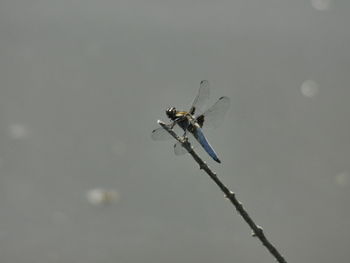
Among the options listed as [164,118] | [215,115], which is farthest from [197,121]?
[164,118]

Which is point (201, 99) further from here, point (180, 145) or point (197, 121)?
point (180, 145)

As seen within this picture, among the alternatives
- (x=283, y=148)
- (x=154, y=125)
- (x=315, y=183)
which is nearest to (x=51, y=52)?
(x=154, y=125)

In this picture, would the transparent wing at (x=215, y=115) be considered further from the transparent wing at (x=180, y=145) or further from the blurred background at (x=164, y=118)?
the blurred background at (x=164, y=118)

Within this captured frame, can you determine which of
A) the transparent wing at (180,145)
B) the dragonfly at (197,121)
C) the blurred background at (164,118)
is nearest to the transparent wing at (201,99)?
the dragonfly at (197,121)

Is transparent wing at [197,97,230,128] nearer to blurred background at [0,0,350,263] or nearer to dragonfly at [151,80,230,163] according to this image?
dragonfly at [151,80,230,163]

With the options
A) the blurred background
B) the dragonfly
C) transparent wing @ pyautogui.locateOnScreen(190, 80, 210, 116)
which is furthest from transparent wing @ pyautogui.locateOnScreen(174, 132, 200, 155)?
the blurred background

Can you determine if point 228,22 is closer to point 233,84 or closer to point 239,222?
point 233,84
